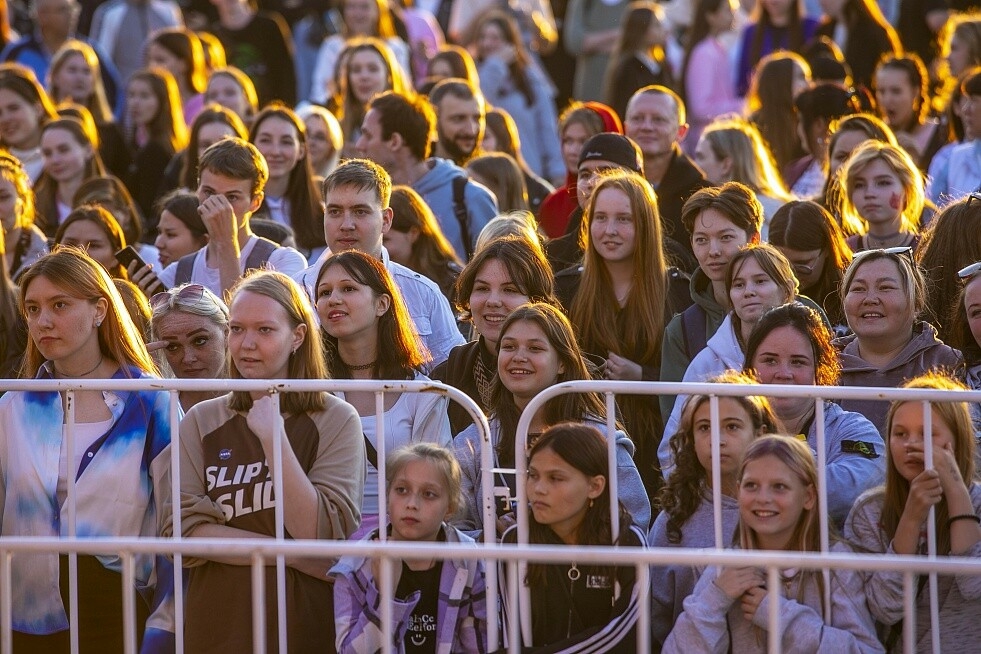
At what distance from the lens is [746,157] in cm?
845

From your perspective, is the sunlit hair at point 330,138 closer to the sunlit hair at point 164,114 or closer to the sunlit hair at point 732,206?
the sunlit hair at point 164,114

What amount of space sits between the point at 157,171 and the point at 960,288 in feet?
20.1

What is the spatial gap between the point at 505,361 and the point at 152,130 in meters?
6.07

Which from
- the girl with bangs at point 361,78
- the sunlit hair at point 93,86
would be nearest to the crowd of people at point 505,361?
the girl with bangs at point 361,78

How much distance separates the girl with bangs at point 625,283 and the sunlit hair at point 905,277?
88 cm

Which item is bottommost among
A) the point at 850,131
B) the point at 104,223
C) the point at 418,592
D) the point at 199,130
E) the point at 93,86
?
the point at 418,592

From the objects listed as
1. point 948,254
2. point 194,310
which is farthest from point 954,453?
point 194,310

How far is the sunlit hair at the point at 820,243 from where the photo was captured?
6.84 metres

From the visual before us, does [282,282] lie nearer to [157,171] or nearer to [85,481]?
[85,481]

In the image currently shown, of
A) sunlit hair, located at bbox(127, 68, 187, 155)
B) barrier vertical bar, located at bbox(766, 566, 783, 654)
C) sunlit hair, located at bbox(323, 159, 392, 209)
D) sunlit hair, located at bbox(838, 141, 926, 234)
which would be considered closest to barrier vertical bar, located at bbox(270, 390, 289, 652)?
barrier vertical bar, located at bbox(766, 566, 783, 654)

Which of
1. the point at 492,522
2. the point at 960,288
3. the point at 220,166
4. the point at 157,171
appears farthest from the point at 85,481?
the point at 157,171

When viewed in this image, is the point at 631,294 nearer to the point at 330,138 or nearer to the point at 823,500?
the point at 823,500

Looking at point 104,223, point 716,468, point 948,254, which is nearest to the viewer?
point 716,468

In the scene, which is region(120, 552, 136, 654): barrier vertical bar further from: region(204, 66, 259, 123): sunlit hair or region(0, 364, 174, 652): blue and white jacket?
region(204, 66, 259, 123): sunlit hair
